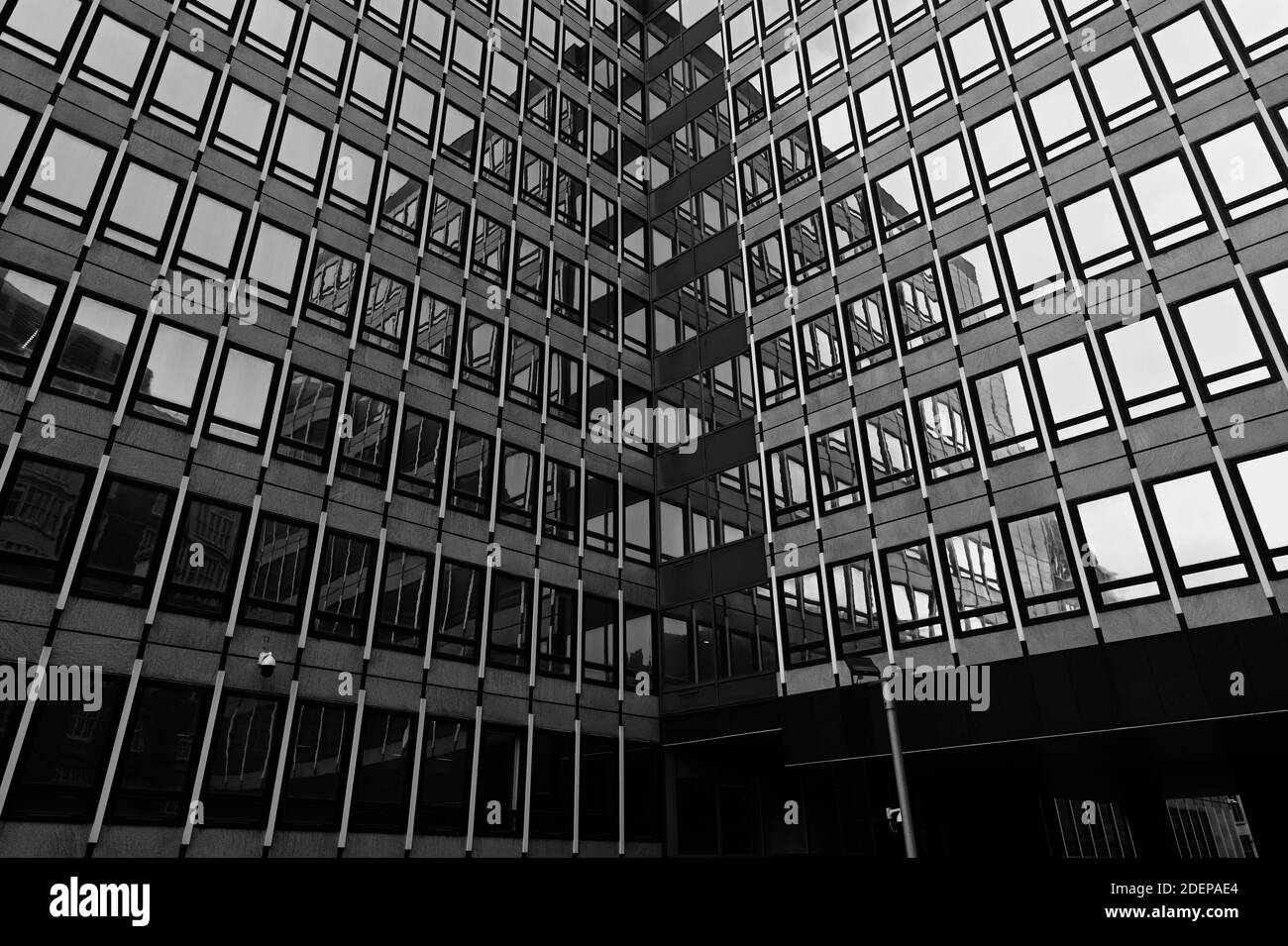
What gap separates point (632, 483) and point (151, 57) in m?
17.8

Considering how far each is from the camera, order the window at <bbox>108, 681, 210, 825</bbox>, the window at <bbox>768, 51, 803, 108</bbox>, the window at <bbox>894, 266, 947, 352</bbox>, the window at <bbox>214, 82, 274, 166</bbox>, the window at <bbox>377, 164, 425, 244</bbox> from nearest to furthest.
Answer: the window at <bbox>108, 681, 210, 825</bbox> < the window at <bbox>214, 82, 274, 166</bbox> < the window at <bbox>894, 266, 947, 352</bbox> < the window at <bbox>377, 164, 425, 244</bbox> < the window at <bbox>768, 51, 803, 108</bbox>

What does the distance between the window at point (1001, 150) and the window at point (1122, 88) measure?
Result: 208cm

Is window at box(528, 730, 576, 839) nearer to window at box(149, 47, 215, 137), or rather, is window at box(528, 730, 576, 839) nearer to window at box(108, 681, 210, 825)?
window at box(108, 681, 210, 825)

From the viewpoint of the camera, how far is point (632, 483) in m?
29.0

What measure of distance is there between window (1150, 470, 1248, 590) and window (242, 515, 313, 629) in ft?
64.6

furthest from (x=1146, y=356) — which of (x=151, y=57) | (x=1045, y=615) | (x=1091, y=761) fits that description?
(x=151, y=57)

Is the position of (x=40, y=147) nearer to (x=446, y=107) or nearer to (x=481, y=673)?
(x=446, y=107)

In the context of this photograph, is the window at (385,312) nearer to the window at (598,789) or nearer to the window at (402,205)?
the window at (402,205)

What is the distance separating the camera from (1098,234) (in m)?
21.7

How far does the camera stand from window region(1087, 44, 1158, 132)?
871 inches

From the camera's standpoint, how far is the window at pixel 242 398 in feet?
67.3

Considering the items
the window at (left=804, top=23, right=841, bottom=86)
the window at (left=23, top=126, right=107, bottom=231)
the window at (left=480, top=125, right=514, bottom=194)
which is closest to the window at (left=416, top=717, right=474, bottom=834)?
the window at (left=23, top=126, right=107, bottom=231)

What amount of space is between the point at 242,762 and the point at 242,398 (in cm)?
854

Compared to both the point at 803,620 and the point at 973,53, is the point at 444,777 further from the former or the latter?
the point at 973,53
